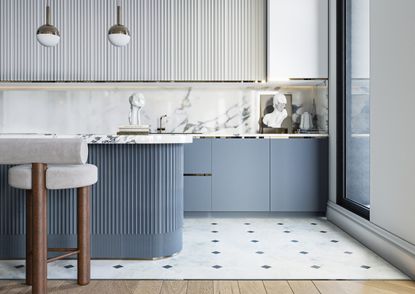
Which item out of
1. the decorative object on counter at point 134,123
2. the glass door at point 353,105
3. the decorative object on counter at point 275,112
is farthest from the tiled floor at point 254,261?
the decorative object on counter at point 275,112

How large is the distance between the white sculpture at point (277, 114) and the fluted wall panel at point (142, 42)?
0.37 metres

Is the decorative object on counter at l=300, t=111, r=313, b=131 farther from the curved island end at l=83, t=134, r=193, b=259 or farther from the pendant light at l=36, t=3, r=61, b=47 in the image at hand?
the pendant light at l=36, t=3, r=61, b=47

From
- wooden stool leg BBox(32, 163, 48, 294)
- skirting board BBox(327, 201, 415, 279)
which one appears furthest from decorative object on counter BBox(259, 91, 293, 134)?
wooden stool leg BBox(32, 163, 48, 294)

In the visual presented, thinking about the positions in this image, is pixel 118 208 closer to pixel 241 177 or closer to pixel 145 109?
pixel 241 177

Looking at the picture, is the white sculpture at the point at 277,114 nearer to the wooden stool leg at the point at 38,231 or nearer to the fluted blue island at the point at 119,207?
the fluted blue island at the point at 119,207

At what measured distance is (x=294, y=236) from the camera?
11.6 ft

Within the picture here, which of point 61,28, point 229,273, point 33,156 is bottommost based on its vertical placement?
point 229,273

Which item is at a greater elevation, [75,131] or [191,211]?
[75,131]

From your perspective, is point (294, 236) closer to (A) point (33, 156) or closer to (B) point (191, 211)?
(B) point (191, 211)

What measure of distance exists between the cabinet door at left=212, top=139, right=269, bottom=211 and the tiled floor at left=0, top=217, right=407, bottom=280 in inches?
21.5

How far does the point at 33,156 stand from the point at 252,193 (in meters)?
2.63

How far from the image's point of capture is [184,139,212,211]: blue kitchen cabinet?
4305mm

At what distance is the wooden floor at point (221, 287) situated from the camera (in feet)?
7.45

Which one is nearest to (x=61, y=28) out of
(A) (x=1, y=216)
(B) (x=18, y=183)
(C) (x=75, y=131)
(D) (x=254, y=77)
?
(C) (x=75, y=131)
